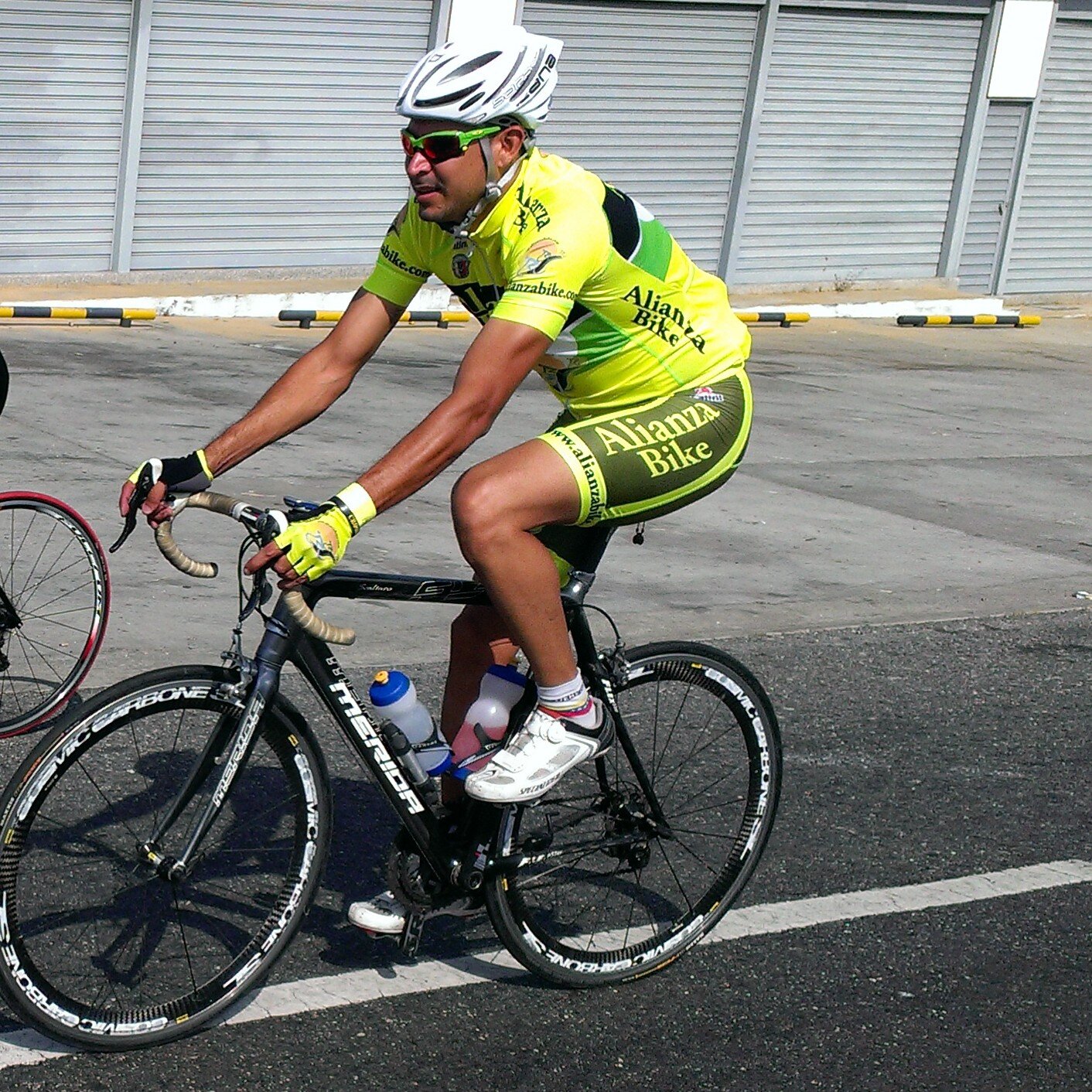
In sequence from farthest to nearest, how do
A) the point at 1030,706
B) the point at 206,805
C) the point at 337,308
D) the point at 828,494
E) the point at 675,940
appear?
the point at 337,308 → the point at 828,494 → the point at 1030,706 → the point at 675,940 → the point at 206,805

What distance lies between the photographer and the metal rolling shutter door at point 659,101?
58.7 ft

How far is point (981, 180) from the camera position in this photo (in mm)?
21625

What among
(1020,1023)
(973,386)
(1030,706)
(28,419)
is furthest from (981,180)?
(1020,1023)

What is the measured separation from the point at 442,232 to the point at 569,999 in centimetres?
178

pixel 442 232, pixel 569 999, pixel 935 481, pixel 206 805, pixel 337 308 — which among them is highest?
pixel 442 232

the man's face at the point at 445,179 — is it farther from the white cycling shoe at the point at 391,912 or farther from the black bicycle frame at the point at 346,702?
the white cycling shoe at the point at 391,912

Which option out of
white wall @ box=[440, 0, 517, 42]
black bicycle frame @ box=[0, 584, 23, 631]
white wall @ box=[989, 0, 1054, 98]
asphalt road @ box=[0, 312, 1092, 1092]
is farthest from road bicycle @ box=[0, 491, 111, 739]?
white wall @ box=[989, 0, 1054, 98]

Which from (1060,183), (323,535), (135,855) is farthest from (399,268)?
(1060,183)

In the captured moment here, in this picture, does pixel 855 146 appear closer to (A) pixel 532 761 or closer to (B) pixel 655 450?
(B) pixel 655 450

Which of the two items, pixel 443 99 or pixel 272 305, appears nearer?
pixel 443 99

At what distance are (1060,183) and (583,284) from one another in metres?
19.8

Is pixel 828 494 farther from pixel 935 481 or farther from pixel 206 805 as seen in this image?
pixel 206 805

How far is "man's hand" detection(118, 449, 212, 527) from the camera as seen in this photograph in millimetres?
3844

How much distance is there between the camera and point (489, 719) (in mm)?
4188
